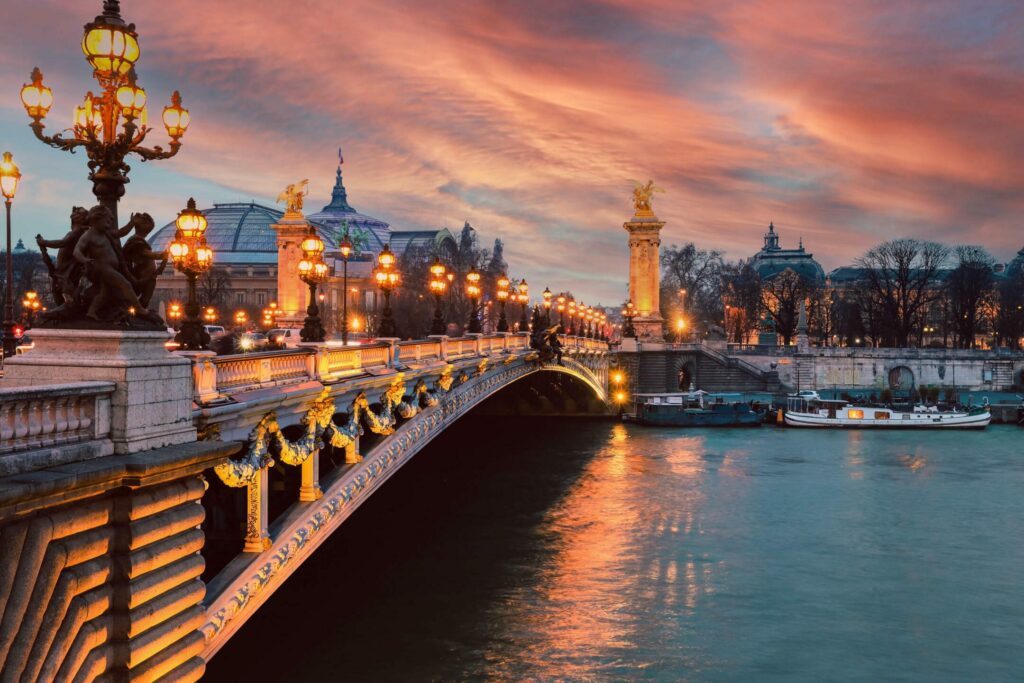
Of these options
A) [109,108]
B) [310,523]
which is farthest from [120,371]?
[310,523]

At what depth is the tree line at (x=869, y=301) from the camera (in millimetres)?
94000

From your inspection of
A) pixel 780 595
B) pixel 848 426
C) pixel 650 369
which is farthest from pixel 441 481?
pixel 650 369

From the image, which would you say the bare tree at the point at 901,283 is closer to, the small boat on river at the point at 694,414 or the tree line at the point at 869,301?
the tree line at the point at 869,301

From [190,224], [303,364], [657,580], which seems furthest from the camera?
[657,580]

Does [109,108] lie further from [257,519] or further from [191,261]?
[257,519]

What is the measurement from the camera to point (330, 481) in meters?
17.4

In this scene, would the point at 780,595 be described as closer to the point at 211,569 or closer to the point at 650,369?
the point at 211,569

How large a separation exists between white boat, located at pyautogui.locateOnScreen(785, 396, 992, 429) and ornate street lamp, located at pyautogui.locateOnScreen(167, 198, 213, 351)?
4993cm

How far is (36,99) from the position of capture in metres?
11.2

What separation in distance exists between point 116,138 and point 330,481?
8.52 meters

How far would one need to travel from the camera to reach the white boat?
58688 millimetres

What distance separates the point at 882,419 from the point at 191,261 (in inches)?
2057

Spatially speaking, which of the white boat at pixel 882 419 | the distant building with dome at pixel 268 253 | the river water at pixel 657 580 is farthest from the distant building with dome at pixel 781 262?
the river water at pixel 657 580

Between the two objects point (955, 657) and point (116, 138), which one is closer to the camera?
point (116, 138)
